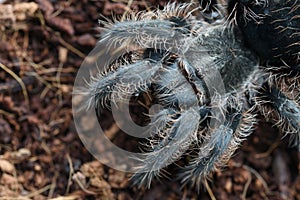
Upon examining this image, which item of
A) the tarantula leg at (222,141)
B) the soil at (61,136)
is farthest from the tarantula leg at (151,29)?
the tarantula leg at (222,141)

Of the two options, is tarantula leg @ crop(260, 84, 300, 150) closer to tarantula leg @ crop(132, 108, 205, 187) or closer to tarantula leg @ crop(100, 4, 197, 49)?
tarantula leg @ crop(132, 108, 205, 187)

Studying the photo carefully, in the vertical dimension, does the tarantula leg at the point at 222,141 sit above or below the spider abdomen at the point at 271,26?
below

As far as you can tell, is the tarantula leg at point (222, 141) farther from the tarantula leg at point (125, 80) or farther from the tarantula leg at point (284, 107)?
the tarantula leg at point (125, 80)

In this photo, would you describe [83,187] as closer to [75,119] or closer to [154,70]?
[75,119]

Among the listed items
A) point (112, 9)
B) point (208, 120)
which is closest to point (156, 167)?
point (208, 120)

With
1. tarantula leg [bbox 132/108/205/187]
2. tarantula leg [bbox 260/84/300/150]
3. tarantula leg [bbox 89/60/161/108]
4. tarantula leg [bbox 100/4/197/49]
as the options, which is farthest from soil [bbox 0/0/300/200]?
tarantula leg [bbox 89/60/161/108]

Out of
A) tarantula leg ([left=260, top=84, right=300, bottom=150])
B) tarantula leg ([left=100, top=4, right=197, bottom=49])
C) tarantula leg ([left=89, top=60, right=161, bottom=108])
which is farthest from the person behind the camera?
tarantula leg ([left=260, top=84, right=300, bottom=150])

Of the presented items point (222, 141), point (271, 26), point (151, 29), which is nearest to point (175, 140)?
point (222, 141)
